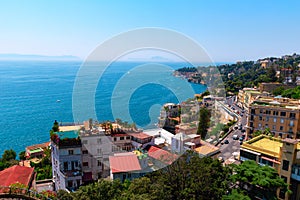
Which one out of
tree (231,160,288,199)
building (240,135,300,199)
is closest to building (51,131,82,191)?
tree (231,160,288,199)

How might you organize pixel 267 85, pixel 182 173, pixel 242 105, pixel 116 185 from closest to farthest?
pixel 116 185, pixel 182 173, pixel 242 105, pixel 267 85

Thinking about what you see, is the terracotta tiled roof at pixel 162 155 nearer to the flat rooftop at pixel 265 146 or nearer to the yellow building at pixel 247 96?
the flat rooftop at pixel 265 146

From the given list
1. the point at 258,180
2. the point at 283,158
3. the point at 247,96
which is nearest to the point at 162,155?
the point at 258,180

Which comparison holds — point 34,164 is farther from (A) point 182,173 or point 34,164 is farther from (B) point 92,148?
(A) point 182,173

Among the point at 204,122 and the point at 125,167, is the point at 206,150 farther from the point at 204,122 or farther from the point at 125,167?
the point at 125,167

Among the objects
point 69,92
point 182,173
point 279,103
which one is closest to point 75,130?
point 182,173

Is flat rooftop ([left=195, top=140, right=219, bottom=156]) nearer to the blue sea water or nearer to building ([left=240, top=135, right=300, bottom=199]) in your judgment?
building ([left=240, top=135, right=300, bottom=199])
